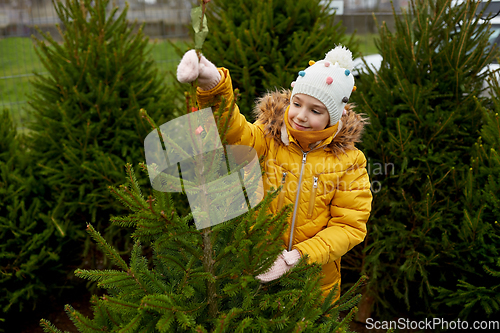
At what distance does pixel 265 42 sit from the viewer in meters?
3.39

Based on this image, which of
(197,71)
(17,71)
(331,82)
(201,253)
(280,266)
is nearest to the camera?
(197,71)

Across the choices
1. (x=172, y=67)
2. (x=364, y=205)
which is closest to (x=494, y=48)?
(x=364, y=205)

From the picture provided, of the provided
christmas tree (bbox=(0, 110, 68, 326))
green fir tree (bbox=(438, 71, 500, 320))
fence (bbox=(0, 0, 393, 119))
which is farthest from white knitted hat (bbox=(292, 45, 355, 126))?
fence (bbox=(0, 0, 393, 119))

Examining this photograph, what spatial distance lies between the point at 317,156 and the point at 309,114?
0.82 ft

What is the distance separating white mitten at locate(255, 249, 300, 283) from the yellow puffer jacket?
0.27m

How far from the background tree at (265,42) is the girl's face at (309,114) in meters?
1.24

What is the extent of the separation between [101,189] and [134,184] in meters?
2.02

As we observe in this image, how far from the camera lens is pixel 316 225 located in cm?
218

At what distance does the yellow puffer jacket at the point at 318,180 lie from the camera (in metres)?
2.10

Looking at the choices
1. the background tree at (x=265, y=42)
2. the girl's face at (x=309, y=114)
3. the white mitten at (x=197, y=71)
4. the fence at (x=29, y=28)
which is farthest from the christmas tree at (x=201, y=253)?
the fence at (x=29, y=28)

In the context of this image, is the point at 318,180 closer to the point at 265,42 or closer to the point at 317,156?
the point at 317,156

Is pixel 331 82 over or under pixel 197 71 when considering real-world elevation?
under

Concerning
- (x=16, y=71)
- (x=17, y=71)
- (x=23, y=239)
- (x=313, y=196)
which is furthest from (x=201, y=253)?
(x=16, y=71)

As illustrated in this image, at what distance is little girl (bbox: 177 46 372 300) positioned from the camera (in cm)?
200
